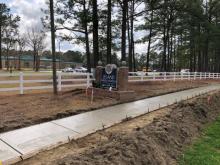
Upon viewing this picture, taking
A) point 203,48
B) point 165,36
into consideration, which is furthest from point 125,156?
point 203,48

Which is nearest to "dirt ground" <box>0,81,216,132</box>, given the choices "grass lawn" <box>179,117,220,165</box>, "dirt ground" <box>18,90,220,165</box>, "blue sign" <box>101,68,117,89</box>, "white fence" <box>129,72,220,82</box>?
"blue sign" <box>101,68,117,89</box>

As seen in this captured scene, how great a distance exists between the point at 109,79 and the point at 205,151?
6017 millimetres

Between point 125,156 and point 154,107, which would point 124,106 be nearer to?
point 154,107

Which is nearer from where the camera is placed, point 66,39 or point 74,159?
point 74,159

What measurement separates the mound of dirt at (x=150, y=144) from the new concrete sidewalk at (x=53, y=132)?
0.84 meters

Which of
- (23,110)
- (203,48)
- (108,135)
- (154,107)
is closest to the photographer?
(108,135)

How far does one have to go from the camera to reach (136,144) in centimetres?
562

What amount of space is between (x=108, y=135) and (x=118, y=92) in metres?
5.04

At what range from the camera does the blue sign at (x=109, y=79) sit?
11798 mm

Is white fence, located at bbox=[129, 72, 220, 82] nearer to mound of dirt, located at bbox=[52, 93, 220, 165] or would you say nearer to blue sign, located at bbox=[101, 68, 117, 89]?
blue sign, located at bbox=[101, 68, 117, 89]

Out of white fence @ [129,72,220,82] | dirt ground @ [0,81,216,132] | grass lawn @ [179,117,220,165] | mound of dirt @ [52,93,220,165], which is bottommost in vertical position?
grass lawn @ [179,117,220,165]

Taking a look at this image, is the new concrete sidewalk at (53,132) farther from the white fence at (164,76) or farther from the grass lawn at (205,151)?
the white fence at (164,76)

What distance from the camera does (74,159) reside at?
4648 millimetres

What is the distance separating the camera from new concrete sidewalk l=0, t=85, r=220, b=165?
5.21 metres
